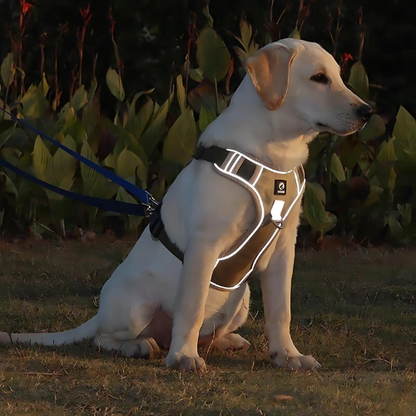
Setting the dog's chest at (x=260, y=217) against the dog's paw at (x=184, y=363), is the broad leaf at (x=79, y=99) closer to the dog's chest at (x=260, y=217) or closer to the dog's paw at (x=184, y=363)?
the dog's chest at (x=260, y=217)

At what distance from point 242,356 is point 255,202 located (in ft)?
2.88

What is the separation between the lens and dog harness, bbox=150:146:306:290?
3234mm

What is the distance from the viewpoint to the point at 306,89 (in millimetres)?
3311

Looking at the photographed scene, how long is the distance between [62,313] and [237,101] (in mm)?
1727

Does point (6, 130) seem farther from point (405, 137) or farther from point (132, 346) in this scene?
point (132, 346)

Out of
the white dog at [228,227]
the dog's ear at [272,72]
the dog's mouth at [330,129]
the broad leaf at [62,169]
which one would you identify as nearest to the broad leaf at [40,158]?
the broad leaf at [62,169]

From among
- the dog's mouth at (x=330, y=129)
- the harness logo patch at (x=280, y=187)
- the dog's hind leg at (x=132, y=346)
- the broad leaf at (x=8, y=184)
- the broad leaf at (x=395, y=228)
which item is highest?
the dog's mouth at (x=330, y=129)

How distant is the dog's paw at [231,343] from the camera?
3789mm

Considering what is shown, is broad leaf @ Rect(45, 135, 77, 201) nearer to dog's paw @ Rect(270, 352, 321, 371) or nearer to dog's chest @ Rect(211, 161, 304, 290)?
dog's chest @ Rect(211, 161, 304, 290)

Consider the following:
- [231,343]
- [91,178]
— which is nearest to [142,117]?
[91,178]

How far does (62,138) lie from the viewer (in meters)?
6.72

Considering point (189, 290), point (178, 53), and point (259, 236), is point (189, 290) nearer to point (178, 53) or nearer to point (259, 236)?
point (259, 236)

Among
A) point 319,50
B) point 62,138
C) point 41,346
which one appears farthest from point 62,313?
point 62,138

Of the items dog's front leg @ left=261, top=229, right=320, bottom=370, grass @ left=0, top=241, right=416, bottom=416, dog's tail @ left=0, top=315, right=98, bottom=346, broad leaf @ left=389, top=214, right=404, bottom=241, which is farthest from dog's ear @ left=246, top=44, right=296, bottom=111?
broad leaf @ left=389, top=214, right=404, bottom=241
